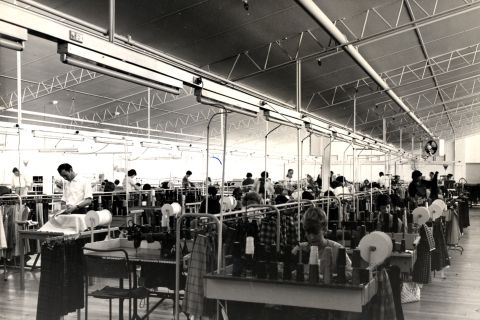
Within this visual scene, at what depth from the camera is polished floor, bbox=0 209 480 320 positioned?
19.9 ft

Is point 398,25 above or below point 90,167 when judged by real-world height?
above

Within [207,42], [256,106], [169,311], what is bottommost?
[169,311]

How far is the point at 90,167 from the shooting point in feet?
81.8

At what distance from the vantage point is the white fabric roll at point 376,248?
407 centimetres

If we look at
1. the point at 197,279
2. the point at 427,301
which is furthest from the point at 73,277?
the point at 427,301

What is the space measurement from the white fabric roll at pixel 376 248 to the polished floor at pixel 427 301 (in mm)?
2263

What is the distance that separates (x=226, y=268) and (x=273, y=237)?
4.79ft

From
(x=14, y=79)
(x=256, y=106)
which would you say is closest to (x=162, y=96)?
(x=14, y=79)

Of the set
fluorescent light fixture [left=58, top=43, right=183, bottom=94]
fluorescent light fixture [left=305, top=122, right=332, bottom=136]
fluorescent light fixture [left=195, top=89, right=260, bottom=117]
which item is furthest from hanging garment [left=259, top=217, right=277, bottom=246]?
fluorescent light fixture [left=305, top=122, right=332, bottom=136]

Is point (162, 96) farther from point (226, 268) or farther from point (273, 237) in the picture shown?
point (226, 268)

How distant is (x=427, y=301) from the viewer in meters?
6.80

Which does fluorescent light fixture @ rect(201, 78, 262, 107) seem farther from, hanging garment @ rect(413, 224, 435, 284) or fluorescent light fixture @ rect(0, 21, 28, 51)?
hanging garment @ rect(413, 224, 435, 284)

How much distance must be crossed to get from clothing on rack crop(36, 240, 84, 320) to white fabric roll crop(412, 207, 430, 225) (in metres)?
4.14

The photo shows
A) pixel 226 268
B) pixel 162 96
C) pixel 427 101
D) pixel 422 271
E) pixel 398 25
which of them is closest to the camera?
pixel 226 268
